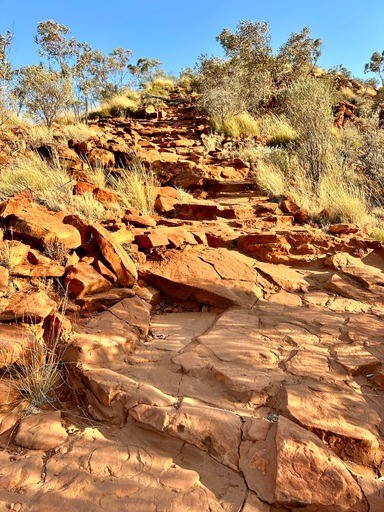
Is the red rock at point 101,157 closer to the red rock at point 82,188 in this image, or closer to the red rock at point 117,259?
the red rock at point 82,188

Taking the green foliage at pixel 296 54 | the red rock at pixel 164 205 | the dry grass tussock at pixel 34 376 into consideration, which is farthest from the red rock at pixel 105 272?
the green foliage at pixel 296 54

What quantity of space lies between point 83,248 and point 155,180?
130 inches

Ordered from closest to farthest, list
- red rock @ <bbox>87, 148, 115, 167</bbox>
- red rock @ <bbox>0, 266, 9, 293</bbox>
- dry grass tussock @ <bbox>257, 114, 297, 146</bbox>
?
red rock @ <bbox>0, 266, 9, 293</bbox> < red rock @ <bbox>87, 148, 115, 167</bbox> < dry grass tussock @ <bbox>257, 114, 297, 146</bbox>

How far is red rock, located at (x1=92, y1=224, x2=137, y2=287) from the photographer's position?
136 inches

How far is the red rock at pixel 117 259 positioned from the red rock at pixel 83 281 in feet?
0.51

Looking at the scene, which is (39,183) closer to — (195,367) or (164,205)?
(164,205)

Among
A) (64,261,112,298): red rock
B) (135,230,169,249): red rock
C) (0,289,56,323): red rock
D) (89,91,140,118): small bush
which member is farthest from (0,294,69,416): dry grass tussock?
(89,91,140,118): small bush

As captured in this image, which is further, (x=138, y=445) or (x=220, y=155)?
(x=220, y=155)

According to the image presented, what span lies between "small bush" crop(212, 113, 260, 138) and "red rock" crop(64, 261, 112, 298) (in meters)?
7.96

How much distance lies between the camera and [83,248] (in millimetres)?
3670

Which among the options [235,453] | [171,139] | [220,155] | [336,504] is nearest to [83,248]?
[235,453]

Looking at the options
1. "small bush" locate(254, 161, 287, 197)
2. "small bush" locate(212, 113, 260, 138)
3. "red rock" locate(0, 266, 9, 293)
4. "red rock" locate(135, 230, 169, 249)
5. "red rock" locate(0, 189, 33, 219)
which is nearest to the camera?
"red rock" locate(0, 266, 9, 293)

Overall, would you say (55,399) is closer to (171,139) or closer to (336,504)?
(336,504)

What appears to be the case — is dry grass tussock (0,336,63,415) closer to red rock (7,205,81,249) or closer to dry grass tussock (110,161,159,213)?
red rock (7,205,81,249)
